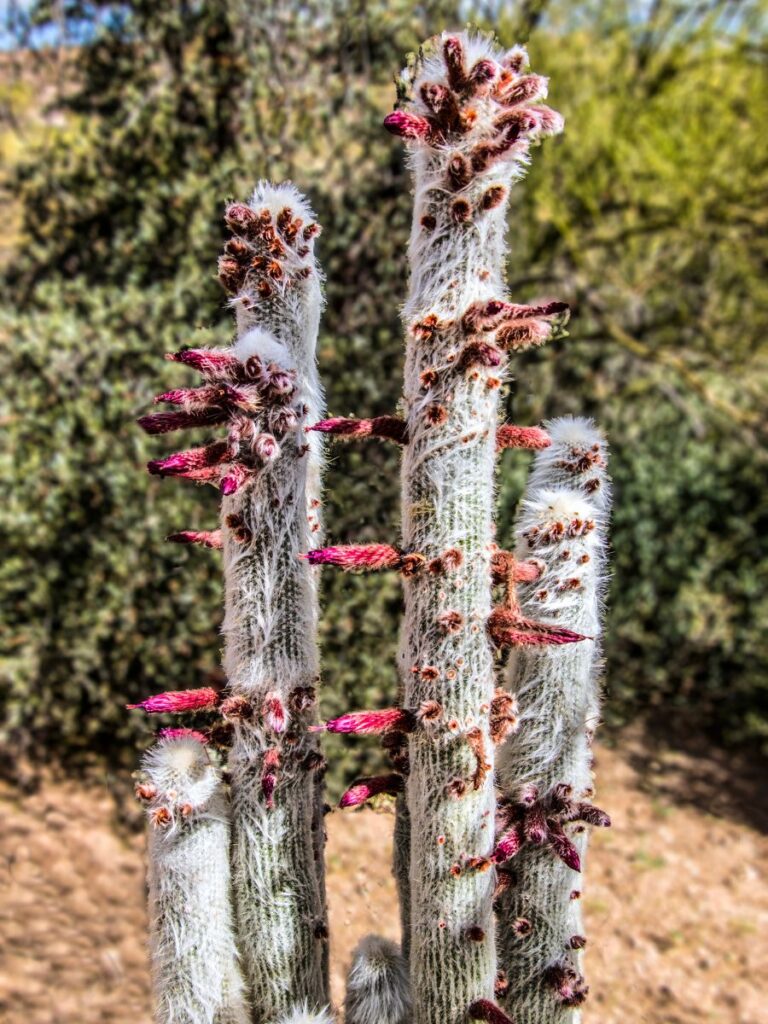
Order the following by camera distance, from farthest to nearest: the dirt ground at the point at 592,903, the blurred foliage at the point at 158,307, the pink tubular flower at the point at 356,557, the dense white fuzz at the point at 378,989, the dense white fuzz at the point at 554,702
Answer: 1. the blurred foliage at the point at 158,307
2. the dirt ground at the point at 592,903
3. the dense white fuzz at the point at 554,702
4. the dense white fuzz at the point at 378,989
5. the pink tubular flower at the point at 356,557

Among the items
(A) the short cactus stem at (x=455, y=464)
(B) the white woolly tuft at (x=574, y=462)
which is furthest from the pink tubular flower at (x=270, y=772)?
(B) the white woolly tuft at (x=574, y=462)

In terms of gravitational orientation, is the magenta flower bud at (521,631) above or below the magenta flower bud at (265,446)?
below

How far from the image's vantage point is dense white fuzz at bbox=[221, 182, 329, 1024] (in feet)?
4.78

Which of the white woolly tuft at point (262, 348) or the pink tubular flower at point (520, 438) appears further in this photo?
the pink tubular flower at point (520, 438)

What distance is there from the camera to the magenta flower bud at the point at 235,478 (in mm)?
1335

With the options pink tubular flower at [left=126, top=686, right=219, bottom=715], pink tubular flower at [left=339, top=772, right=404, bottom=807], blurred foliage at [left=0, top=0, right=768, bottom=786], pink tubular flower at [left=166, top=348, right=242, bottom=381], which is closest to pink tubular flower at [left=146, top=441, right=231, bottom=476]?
pink tubular flower at [left=166, top=348, right=242, bottom=381]

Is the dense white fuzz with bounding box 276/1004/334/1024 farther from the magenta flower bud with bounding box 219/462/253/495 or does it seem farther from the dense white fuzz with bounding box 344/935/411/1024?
the magenta flower bud with bounding box 219/462/253/495

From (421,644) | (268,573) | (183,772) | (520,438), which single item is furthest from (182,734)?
(520,438)

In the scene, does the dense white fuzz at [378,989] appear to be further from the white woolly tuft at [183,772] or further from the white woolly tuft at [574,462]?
the white woolly tuft at [574,462]

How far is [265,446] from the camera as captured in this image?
1375 millimetres

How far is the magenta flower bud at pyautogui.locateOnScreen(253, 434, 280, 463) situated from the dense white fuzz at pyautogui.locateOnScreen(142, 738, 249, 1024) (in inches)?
22.2

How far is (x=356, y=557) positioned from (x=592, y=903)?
322 centimetres

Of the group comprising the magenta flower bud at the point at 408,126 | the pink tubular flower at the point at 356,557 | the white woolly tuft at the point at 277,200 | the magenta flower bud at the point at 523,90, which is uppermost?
the magenta flower bud at the point at 523,90

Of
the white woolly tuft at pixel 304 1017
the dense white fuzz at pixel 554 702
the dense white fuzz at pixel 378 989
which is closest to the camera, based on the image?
the white woolly tuft at pixel 304 1017
